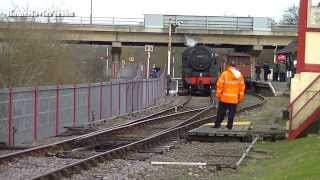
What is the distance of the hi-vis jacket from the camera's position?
1683 cm

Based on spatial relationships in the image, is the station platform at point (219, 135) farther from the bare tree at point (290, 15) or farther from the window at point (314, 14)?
the bare tree at point (290, 15)

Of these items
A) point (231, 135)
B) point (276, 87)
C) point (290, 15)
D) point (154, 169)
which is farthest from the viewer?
point (290, 15)

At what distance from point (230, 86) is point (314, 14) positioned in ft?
8.93

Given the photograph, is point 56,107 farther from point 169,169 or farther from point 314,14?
point 169,169

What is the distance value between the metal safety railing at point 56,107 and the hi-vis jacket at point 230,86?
4916mm

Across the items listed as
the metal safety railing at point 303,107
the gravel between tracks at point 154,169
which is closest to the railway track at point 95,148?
the gravel between tracks at point 154,169

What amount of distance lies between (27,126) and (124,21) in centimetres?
5916

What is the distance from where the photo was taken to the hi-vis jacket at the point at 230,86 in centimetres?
1683

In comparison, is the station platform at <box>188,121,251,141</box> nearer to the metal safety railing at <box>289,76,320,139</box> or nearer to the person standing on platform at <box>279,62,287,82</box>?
the metal safety railing at <box>289,76,320,139</box>

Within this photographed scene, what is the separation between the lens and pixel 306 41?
54.0 ft

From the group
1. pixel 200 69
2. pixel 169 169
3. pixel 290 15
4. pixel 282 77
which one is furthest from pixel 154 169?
pixel 290 15

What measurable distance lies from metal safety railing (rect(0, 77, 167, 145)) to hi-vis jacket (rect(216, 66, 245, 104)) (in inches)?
194

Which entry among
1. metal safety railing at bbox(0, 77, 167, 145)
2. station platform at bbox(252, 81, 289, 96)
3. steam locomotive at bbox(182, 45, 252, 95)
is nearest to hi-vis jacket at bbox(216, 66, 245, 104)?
metal safety railing at bbox(0, 77, 167, 145)

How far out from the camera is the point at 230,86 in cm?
1684
